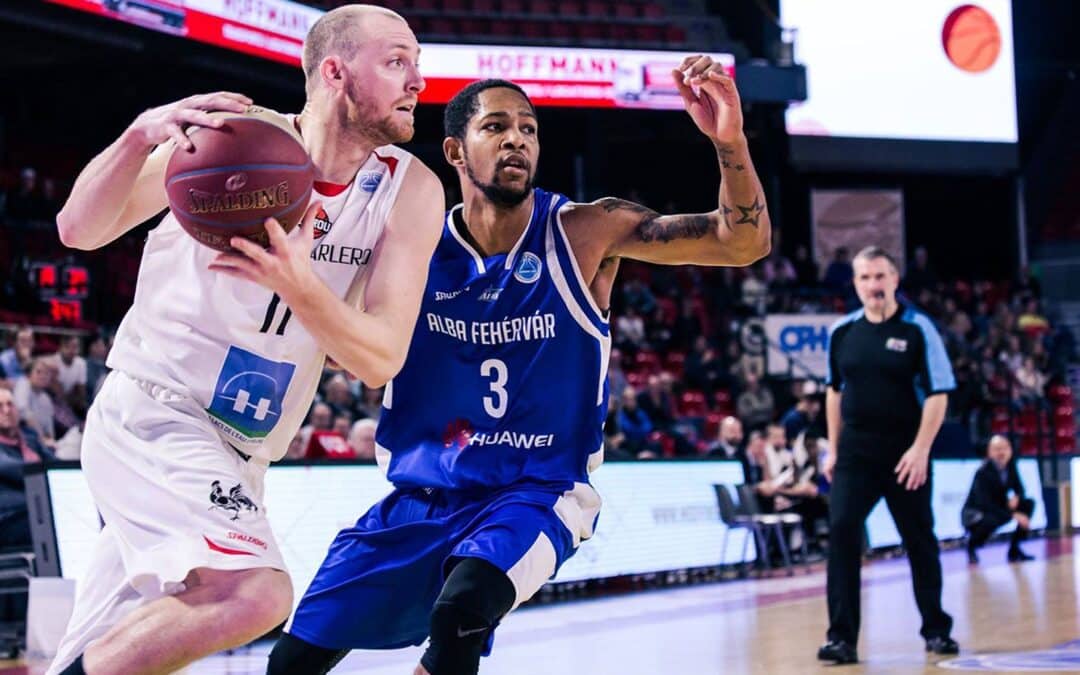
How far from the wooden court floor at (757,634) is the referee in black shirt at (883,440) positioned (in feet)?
0.83

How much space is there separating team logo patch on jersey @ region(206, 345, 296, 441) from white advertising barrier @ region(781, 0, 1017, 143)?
24.7m

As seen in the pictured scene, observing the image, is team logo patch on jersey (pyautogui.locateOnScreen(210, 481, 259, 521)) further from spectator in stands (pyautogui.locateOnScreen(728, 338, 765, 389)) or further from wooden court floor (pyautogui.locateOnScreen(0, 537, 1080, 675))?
spectator in stands (pyautogui.locateOnScreen(728, 338, 765, 389))

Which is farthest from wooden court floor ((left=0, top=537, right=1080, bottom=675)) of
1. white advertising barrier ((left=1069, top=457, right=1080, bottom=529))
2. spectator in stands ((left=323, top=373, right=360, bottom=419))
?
white advertising barrier ((left=1069, top=457, right=1080, bottom=529))

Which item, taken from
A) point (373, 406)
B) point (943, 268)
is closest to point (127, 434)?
point (373, 406)

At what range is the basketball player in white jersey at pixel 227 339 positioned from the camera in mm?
3047

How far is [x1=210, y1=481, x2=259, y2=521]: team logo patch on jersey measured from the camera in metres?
3.16

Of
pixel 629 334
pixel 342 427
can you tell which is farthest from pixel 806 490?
pixel 629 334

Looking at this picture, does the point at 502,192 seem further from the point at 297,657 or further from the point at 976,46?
the point at 976,46

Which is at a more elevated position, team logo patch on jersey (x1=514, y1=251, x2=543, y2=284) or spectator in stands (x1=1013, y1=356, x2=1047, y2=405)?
team logo patch on jersey (x1=514, y1=251, x2=543, y2=284)

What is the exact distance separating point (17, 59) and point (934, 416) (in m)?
14.9

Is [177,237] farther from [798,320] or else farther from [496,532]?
[798,320]

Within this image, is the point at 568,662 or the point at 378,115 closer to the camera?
the point at 378,115

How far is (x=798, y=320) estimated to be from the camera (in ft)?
67.0

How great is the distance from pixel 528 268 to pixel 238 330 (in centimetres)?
99
